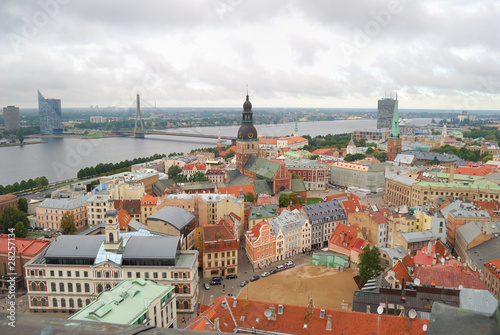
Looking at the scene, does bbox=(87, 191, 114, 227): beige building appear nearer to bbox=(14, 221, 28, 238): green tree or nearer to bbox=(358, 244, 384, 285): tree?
bbox=(14, 221, 28, 238): green tree

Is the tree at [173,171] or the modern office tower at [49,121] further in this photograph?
the modern office tower at [49,121]

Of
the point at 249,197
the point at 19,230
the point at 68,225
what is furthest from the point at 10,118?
the point at 249,197

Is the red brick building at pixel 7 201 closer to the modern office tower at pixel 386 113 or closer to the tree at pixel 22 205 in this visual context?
the tree at pixel 22 205

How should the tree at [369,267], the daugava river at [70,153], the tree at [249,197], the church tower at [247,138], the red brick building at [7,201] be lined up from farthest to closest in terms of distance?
the daugava river at [70,153] < the church tower at [247,138] < the tree at [249,197] < the red brick building at [7,201] < the tree at [369,267]

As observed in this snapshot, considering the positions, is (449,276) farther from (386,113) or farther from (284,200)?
(386,113)

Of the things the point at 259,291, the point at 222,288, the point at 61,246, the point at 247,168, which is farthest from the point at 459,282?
the point at 247,168

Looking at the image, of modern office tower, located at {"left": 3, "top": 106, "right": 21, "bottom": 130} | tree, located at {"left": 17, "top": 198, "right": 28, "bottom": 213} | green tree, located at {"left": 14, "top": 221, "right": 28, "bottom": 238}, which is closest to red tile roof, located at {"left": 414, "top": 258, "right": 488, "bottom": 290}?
green tree, located at {"left": 14, "top": 221, "right": 28, "bottom": 238}

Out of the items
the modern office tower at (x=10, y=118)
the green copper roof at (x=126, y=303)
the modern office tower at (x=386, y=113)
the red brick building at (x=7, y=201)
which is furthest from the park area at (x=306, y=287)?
the modern office tower at (x=10, y=118)
